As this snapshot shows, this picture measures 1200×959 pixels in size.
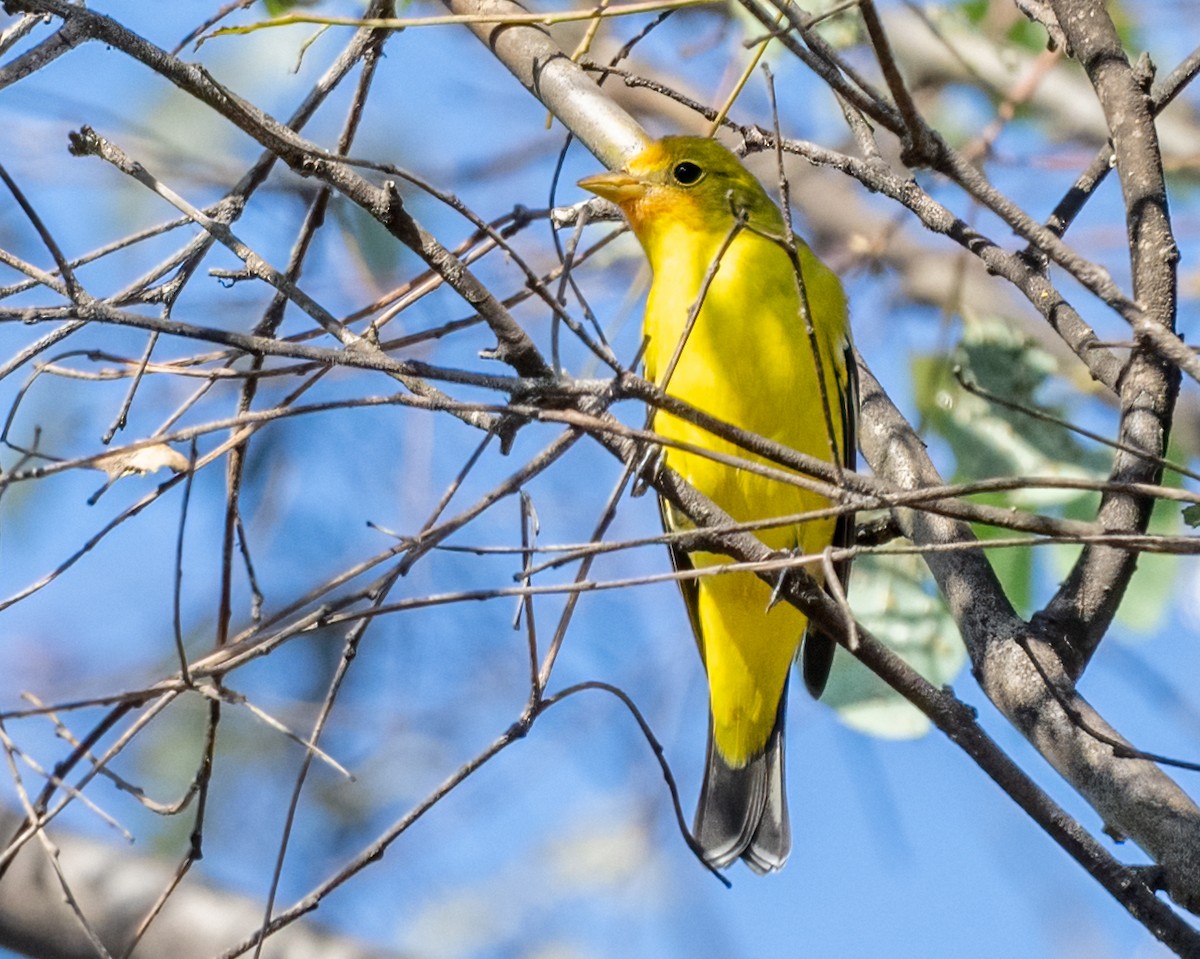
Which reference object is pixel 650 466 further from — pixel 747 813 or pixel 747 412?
pixel 747 813

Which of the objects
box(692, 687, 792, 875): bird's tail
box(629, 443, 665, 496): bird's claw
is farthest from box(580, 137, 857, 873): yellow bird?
box(629, 443, 665, 496): bird's claw

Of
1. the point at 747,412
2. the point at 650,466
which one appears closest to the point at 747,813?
the point at 747,412

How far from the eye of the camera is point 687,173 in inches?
152

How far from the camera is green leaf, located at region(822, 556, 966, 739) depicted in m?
3.58

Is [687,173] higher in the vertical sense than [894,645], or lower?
higher

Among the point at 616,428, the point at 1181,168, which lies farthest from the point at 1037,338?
the point at 616,428

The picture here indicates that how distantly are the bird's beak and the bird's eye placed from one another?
0.14 m

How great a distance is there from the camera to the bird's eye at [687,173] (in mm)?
3828

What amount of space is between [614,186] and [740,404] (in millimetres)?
616

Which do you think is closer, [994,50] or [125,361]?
[125,361]

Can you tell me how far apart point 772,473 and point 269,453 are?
351 centimetres

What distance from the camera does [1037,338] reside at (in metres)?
4.72

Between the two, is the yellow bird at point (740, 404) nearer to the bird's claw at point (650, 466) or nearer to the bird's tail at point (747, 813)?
the bird's tail at point (747, 813)

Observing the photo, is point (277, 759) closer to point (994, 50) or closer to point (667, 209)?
point (667, 209)
